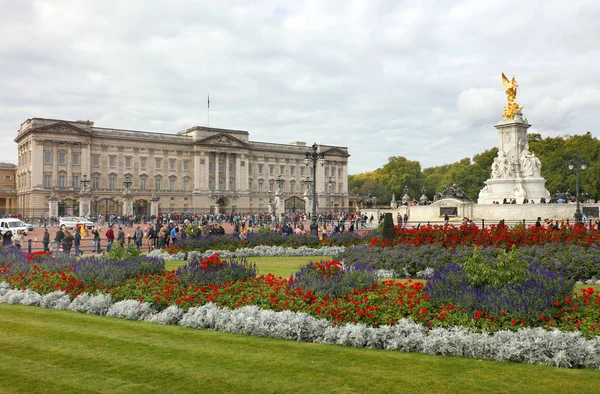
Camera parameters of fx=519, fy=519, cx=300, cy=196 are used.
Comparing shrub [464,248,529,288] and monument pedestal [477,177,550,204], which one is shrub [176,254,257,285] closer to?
shrub [464,248,529,288]

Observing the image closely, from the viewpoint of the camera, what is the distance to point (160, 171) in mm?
90938

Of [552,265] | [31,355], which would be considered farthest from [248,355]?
[552,265]

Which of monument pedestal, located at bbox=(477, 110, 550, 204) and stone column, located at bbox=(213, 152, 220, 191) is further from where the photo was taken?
stone column, located at bbox=(213, 152, 220, 191)

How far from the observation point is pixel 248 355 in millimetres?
7367

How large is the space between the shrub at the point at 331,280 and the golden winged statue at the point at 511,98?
36.9 m

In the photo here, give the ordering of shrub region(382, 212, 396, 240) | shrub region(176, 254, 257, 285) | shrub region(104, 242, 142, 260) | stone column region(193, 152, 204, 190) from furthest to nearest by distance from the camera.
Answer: stone column region(193, 152, 204, 190), shrub region(382, 212, 396, 240), shrub region(104, 242, 142, 260), shrub region(176, 254, 257, 285)

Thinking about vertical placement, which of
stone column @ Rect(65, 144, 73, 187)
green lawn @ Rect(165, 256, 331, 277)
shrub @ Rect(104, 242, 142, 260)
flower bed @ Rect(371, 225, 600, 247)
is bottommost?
green lawn @ Rect(165, 256, 331, 277)

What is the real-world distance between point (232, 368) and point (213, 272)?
4.45 meters

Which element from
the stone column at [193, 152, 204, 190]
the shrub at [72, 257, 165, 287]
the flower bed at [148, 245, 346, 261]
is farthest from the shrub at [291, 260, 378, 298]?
the stone column at [193, 152, 204, 190]

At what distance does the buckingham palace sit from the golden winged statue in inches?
1264

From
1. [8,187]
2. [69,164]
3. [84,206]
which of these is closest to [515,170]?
[84,206]

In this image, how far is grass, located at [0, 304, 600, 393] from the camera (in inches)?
238

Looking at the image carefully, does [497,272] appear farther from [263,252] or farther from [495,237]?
[263,252]

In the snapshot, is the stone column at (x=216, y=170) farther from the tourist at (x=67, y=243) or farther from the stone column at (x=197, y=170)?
the tourist at (x=67, y=243)
